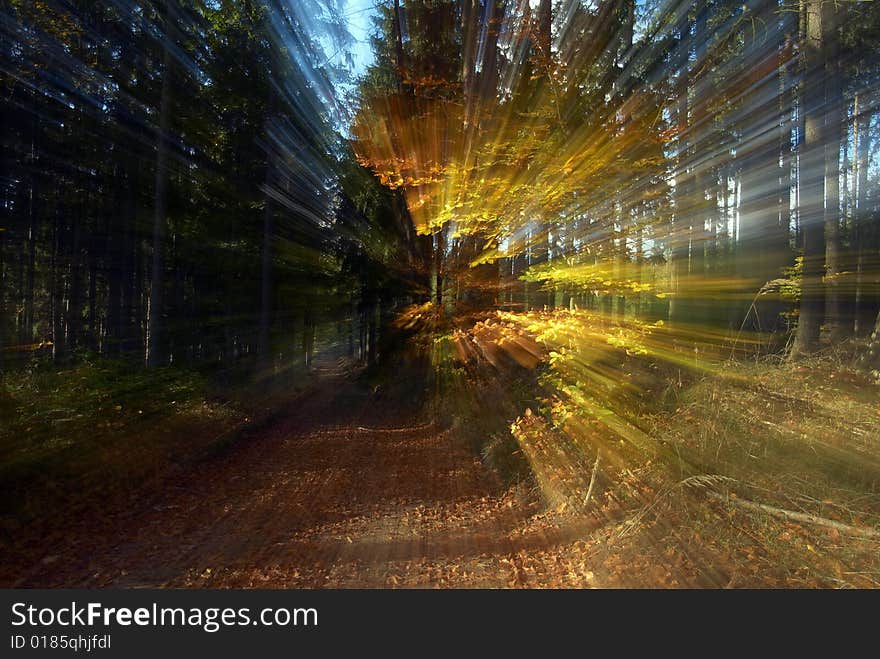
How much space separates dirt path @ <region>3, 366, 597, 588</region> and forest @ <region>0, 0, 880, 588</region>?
0.06m

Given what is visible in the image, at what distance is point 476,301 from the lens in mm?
11102

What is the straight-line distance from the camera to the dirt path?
4.71 metres

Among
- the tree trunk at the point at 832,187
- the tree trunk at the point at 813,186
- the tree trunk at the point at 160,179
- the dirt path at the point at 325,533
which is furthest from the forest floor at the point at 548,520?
the tree trunk at the point at 160,179

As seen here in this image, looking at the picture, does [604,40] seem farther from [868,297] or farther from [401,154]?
[868,297]

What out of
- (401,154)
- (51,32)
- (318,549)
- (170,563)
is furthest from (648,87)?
(51,32)

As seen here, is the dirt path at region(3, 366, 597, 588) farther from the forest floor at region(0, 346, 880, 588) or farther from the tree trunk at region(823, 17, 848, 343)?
the tree trunk at region(823, 17, 848, 343)

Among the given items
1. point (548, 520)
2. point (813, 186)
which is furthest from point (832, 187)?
point (548, 520)

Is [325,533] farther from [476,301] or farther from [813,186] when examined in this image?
[813,186]

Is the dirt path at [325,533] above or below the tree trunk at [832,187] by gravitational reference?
below

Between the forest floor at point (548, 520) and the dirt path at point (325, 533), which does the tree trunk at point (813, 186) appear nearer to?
the forest floor at point (548, 520)

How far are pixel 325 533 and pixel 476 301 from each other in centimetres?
654

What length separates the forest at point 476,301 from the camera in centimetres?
507

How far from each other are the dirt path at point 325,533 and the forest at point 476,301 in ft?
0.18

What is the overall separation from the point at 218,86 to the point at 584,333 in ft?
49.6
